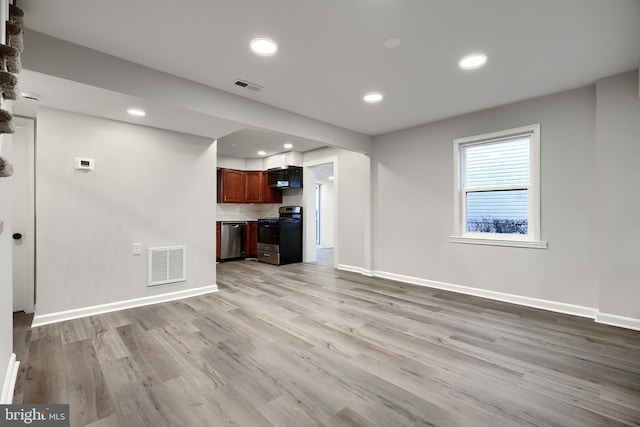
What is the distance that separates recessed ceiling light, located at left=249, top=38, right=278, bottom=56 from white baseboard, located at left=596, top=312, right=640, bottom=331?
3.96 metres

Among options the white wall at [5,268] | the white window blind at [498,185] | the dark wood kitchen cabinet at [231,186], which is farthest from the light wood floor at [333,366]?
the dark wood kitchen cabinet at [231,186]

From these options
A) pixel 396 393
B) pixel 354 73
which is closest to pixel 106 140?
pixel 354 73

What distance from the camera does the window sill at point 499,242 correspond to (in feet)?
11.1

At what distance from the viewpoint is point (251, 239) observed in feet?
23.1

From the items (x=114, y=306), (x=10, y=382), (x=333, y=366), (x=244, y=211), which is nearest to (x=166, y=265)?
(x=114, y=306)

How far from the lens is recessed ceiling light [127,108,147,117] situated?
9.70 feet

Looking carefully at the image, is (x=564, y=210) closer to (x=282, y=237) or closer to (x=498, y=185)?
(x=498, y=185)

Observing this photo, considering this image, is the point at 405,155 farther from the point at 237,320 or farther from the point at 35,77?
the point at 35,77

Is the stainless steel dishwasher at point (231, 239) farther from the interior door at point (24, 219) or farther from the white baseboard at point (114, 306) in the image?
the interior door at point (24, 219)

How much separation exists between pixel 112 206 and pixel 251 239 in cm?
384

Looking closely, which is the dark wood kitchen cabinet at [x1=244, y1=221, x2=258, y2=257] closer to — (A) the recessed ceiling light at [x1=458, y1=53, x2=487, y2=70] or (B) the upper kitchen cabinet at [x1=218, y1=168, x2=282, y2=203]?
(B) the upper kitchen cabinet at [x1=218, y1=168, x2=282, y2=203]

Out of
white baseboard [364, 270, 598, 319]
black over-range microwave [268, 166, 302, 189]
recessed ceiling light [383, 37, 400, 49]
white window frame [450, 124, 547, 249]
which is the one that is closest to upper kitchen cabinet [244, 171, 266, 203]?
black over-range microwave [268, 166, 302, 189]

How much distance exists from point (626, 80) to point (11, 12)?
4.71m

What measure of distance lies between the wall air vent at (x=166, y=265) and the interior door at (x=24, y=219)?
119 centimetres
